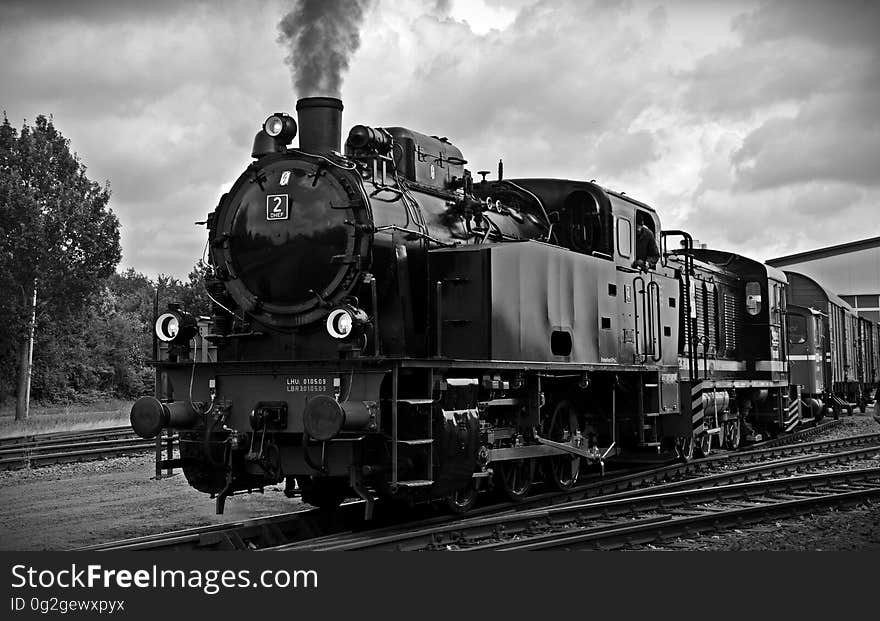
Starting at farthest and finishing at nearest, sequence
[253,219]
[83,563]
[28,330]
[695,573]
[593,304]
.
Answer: [28,330]
[593,304]
[253,219]
[695,573]
[83,563]

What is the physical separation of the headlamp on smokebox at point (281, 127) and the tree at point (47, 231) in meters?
18.1

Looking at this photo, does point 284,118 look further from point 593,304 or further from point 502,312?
point 593,304

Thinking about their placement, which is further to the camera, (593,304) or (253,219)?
(593,304)

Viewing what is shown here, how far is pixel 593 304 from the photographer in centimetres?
1166

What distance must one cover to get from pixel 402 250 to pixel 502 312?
1.26 metres

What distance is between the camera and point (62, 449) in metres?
18.3

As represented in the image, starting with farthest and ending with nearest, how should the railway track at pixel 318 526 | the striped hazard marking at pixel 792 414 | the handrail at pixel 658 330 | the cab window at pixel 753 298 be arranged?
1. the striped hazard marking at pixel 792 414
2. the cab window at pixel 753 298
3. the handrail at pixel 658 330
4. the railway track at pixel 318 526

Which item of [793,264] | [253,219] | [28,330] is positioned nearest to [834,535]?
[253,219]

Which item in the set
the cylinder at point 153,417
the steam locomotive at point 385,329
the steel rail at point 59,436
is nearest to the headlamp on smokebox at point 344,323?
the steam locomotive at point 385,329

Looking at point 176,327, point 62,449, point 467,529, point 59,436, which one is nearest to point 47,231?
point 59,436

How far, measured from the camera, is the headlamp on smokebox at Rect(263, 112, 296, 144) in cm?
987

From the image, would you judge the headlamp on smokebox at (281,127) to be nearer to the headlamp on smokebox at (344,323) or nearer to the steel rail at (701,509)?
the headlamp on smokebox at (344,323)

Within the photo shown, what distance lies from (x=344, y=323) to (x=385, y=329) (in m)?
0.96

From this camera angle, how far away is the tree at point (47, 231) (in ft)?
84.1
